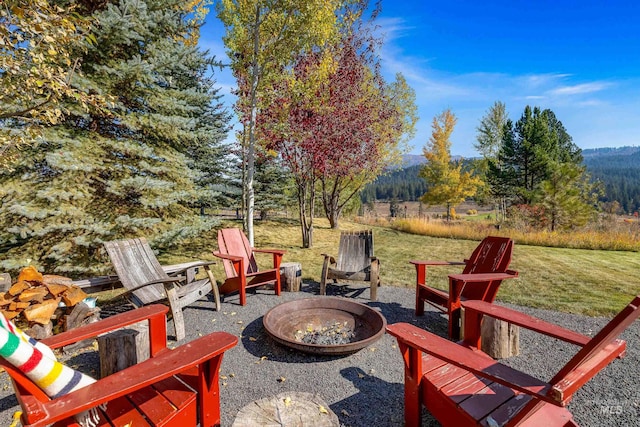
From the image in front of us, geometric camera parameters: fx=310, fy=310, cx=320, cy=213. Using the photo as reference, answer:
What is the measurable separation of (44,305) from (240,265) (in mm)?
2080

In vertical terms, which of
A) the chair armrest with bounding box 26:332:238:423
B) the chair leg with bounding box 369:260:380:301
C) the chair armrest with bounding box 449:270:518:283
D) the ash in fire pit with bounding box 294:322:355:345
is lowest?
the ash in fire pit with bounding box 294:322:355:345

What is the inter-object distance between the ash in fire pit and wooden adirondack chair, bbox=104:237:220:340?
54.2 inches

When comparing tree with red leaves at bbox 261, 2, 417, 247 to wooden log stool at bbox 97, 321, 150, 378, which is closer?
wooden log stool at bbox 97, 321, 150, 378

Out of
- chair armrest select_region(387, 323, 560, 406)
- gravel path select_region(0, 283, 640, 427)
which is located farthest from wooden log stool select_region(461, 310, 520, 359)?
chair armrest select_region(387, 323, 560, 406)

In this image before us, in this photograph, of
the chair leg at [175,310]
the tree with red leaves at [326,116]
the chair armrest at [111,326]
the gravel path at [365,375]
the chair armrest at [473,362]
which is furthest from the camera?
the tree with red leaves at [326,116]

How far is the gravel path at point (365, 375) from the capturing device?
227 centimetres

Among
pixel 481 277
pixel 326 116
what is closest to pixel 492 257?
pixel 481 277

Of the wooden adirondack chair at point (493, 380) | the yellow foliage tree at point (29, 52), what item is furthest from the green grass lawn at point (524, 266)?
the yellow foliage tree at point (29, 52)

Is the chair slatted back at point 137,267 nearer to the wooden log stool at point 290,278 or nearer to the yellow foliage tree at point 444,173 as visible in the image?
the wooden log stool at point 290,278

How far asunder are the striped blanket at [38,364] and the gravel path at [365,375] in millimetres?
1214

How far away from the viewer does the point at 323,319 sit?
370 cm

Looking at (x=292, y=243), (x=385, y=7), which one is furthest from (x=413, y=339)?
(x=385, y=7)

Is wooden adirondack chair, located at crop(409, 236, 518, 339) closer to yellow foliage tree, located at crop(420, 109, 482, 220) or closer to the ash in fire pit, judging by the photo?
the ash in fire pit

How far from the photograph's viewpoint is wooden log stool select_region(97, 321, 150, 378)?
2471mm
